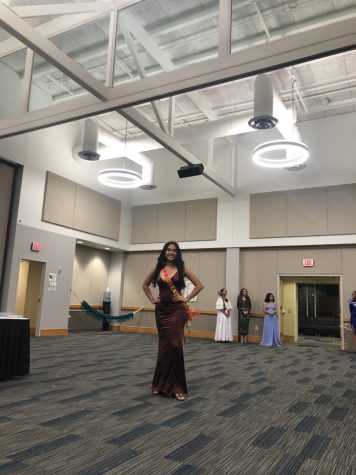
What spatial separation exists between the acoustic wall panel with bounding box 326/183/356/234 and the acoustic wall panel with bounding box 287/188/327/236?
6.1 inches

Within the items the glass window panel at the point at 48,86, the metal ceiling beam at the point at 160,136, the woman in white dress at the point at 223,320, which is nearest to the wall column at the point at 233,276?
the woman in white dress at the point at 223,320

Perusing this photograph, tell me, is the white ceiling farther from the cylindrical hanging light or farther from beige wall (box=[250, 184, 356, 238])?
beige wall (box=[250, 184, 356, 238])

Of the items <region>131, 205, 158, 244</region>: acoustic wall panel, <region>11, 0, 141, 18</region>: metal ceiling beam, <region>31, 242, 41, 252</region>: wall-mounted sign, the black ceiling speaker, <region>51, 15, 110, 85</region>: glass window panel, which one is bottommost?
<region>31, 242, 41, 252</region>: wall-mounted sign

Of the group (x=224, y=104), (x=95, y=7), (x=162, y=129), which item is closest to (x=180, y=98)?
(x=224, y=104)

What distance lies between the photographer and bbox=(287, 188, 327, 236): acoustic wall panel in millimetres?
10812

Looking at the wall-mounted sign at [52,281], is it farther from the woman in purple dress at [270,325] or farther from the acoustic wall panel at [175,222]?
the woman in purple dress at [270,325]

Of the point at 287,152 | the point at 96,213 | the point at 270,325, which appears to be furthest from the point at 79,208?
the point at 270,325

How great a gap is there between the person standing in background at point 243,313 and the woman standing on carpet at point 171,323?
24.0 feet

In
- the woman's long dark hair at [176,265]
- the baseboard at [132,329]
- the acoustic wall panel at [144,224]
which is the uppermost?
the acoustic wall panel at [144,224]

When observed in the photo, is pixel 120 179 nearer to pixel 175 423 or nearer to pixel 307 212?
pixel 307 212

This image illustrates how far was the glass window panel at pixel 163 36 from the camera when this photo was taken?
17.0 ft

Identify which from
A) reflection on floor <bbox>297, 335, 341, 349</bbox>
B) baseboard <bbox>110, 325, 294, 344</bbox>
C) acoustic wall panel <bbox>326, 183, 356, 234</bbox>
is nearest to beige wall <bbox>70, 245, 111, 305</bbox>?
baseboard <bbox>110, 325, 294, 344</bbox>

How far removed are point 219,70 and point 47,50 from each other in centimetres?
234

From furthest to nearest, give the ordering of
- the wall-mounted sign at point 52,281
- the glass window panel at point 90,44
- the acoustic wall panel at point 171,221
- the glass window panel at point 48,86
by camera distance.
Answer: the acoustic wall panel at point 171,221 < the wall-mounted sign at point 52,281 < the glass window panel at point 48,86 < the glass window panel at point 90,44
